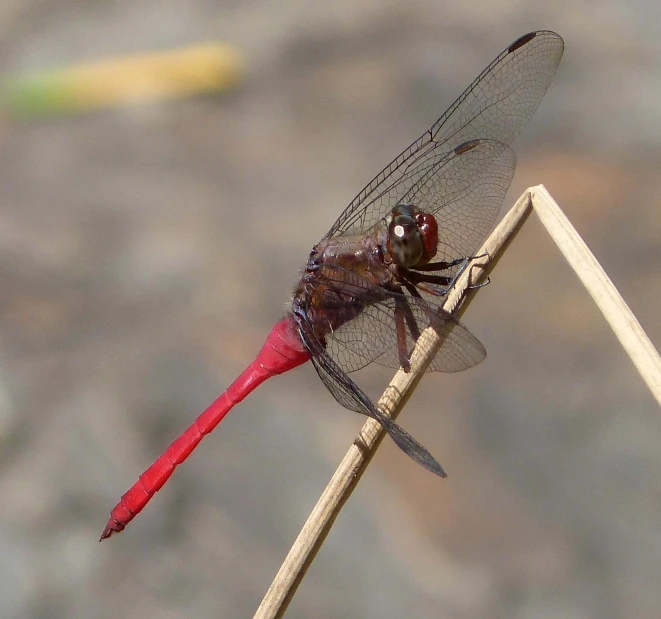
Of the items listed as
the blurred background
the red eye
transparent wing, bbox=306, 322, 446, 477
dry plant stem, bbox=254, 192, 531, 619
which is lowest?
the blurred background

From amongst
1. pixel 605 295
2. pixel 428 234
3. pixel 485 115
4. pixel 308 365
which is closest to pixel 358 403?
pixel 428 234

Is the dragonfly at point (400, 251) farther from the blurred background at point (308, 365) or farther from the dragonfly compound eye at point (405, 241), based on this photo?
the blurred background at point (308, 365)

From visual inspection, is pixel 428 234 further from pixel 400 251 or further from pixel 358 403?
pixel 358 403

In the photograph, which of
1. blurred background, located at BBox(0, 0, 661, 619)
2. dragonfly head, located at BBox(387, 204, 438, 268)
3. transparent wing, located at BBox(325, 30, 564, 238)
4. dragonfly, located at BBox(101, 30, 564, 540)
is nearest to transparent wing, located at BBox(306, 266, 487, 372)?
dragonfly, located at BBox(101, 30, 564, 540)

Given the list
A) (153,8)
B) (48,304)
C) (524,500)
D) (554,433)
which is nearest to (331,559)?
(524,500)

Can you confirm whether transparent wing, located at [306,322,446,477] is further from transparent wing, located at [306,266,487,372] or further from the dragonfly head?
the dragonfly head

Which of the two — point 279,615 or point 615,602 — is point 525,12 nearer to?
point 615,602
